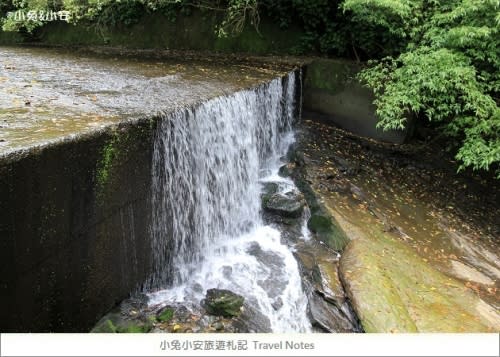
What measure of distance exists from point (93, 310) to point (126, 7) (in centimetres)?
993

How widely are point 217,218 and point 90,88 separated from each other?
9.34ft

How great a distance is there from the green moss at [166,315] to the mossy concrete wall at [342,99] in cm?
652

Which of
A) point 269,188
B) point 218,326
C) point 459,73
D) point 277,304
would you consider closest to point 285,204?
point 269,188

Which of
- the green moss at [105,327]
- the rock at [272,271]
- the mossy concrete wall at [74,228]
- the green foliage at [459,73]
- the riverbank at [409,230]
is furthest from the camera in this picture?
the green foliage at [459,73]

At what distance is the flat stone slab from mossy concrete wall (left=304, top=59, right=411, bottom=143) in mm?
1367

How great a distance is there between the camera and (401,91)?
24.5 feet

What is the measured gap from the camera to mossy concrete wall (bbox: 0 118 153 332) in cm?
369

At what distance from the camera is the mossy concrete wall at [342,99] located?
32.0 ft

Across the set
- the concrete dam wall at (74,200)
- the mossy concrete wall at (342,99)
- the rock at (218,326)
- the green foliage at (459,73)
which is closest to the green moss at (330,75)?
the mossy concrete wall at (342,99)

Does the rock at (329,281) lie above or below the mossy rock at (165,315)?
above

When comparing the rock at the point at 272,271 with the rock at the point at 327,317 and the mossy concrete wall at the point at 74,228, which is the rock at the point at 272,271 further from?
the mossy concrete wall at the point at 74,228

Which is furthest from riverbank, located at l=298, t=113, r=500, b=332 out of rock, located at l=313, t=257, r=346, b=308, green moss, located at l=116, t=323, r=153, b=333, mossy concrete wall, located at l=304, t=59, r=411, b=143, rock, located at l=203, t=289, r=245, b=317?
green moss, located at l=116, t=323, r=153, b=333

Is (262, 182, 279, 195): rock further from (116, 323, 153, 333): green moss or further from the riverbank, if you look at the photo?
(116, 323, 153, 333): green moss

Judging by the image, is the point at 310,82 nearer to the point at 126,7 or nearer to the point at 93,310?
the point at 126,7
